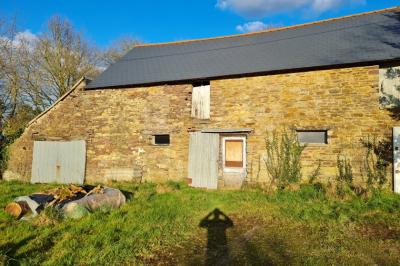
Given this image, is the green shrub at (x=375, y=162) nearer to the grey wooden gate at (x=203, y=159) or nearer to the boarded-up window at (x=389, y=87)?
the boarded-up window at (x=389, y=87)

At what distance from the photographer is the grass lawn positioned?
4.54 metres

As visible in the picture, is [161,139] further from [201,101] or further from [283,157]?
[283,157]

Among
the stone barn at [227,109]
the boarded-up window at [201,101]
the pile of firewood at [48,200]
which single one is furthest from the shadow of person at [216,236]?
the boarded-up window at [201,101]

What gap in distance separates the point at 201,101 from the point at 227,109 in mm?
1248

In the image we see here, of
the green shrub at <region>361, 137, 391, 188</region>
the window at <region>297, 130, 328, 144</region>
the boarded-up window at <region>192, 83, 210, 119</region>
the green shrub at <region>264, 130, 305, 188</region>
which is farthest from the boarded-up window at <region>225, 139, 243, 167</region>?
the green shrub at <region>361, 137, 391, 188</region>

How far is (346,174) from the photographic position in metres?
9.16

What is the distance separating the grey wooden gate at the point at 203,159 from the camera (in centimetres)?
1083

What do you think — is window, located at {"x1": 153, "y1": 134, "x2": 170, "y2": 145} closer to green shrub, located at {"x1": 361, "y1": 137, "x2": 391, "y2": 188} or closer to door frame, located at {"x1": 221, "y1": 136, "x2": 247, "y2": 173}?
door frame, located at {"x1": 221, "y1": 136, "x2": 247, "y2": 173}

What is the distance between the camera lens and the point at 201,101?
38.1ft

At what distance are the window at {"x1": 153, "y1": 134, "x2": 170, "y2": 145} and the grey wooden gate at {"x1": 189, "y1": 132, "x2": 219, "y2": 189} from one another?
47.7 inches

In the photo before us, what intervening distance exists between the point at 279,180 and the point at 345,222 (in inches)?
149

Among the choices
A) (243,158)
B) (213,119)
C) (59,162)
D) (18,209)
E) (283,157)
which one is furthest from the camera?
(59,162)

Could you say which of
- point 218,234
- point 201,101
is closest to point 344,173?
point 218,234

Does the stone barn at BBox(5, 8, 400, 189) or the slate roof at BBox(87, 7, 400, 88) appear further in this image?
the slate roof at BBox(87, 7, 400, 88)
